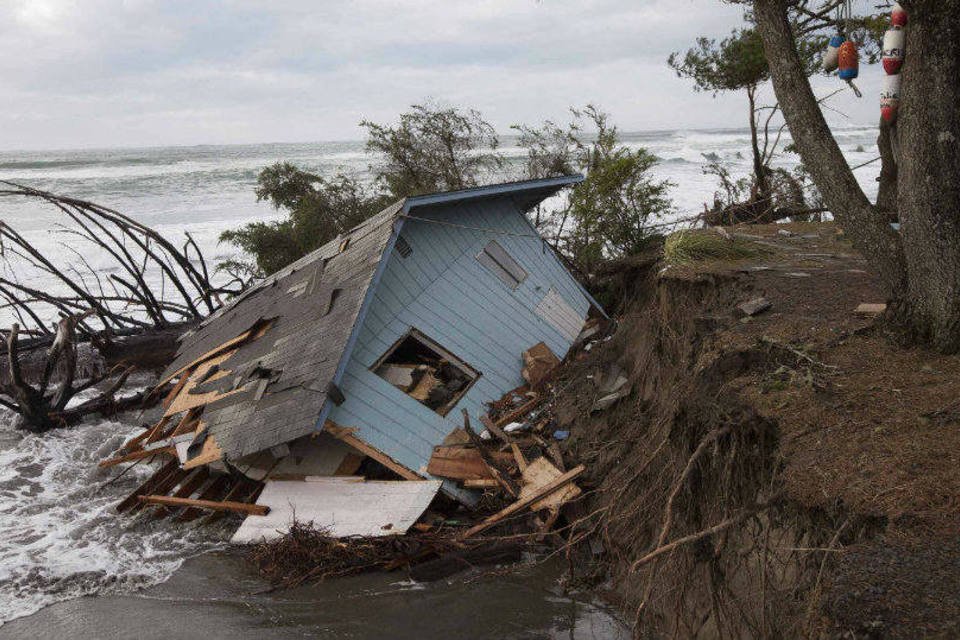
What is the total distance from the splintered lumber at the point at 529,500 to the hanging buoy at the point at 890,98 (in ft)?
17.6

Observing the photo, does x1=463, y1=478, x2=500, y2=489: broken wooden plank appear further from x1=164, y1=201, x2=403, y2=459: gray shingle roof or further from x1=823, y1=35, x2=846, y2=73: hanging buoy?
x1=823, y1=35, x2=846, y2=73: hanging buoy

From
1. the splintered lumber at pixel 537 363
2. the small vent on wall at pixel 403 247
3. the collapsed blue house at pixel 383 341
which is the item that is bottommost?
the splintered lumber at pixel 537 363

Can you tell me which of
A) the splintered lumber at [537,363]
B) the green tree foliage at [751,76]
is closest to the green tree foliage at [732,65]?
the green tree foliage at [751,76]

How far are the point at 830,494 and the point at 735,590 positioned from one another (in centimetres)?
130

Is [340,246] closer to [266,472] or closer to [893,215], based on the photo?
[266,472]

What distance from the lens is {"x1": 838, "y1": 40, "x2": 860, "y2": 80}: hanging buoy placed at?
6.72 meters

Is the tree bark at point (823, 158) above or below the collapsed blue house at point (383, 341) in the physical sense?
above

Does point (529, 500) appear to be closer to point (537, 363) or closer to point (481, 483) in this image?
point (481, 483)

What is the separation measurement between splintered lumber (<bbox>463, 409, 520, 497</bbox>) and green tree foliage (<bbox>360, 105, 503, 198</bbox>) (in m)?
14.2

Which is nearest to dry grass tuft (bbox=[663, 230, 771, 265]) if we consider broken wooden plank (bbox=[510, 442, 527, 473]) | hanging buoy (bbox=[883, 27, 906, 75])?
broken wooden plank (bbox=[510, 442, 527, 473])

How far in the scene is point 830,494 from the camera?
17.2 feet

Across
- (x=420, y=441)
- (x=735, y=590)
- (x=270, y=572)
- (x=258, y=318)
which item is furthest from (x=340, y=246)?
(x=735, y=590)

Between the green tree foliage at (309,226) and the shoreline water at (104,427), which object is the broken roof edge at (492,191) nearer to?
the shoreline water at (104,427)

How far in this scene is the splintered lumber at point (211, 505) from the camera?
9580 millimetres
